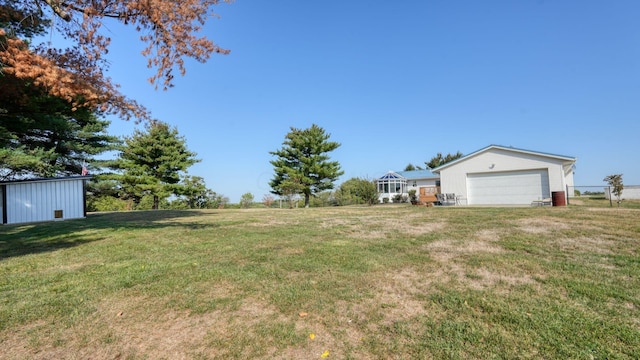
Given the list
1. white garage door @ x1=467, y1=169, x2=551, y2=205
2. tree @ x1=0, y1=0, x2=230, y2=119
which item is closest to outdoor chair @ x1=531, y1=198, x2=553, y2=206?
white garage door @ x1=467, y1=169, x2=551, y2=205

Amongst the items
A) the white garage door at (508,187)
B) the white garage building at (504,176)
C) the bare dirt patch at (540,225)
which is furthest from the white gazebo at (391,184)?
the bare dirt patch at (540,225)

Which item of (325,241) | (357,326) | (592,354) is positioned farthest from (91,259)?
(592,354)

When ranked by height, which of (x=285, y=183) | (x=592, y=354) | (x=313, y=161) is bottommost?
(x=592, y=354)

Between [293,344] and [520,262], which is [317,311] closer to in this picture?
[293,344]

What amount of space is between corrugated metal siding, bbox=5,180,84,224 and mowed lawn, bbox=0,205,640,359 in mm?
10271

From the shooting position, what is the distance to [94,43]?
302 inches

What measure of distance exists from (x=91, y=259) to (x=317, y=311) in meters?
4.44

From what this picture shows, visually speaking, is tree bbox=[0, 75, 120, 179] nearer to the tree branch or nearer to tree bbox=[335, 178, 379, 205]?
the tree branch

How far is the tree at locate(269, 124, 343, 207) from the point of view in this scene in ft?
91.0

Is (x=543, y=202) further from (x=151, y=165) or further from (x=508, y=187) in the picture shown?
(x=151, y=165)

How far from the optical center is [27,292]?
3600 millimetres

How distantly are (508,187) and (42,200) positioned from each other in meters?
25.5

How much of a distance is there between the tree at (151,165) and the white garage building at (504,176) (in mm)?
22593

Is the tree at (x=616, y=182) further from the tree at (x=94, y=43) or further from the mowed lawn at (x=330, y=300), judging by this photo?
the tree at (x=94, y=43)
